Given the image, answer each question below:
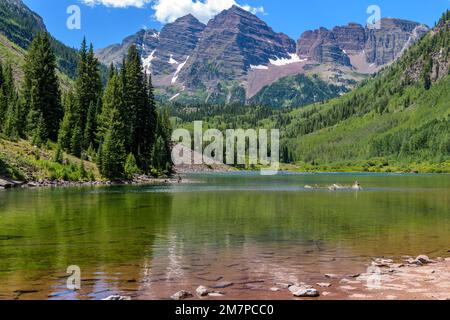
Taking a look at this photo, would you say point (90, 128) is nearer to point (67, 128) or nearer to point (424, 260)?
point (67, 128)

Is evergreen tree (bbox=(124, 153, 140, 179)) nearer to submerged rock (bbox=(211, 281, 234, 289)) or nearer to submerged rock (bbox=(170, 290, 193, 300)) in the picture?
submerged rock (bbox=(211, 281, 234, 289))

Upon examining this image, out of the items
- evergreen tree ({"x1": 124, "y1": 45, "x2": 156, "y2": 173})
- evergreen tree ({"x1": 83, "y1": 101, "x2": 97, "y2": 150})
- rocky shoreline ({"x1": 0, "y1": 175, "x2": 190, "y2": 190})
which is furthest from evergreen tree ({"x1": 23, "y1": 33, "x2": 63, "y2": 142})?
rocky shoreline ({"x1": 0, "y1": 175, "x2": 190, "y2": 190})

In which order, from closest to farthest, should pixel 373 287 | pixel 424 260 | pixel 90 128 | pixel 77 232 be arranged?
pixel 373 287 < pixel 424 260 < pixel 77 232 < pixel 90 128

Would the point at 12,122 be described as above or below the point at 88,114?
below

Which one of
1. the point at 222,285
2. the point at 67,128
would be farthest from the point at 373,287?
the point at 67,128

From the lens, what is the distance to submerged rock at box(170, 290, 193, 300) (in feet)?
61.0

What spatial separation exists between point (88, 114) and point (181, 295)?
105984mm

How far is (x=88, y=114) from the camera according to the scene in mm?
118188

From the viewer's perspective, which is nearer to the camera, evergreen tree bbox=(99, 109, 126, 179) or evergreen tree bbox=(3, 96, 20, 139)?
evergreen tree bbox=(3, 96, 20, 139)

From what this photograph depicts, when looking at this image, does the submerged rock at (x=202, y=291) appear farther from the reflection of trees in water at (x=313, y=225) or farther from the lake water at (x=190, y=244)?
the reflection of trees in water at (x=313, y=225)

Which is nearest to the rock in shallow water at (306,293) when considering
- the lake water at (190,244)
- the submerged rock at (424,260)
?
the lake water at (190,244)

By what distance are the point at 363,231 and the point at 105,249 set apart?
21.9m

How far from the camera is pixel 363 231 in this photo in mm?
40250
